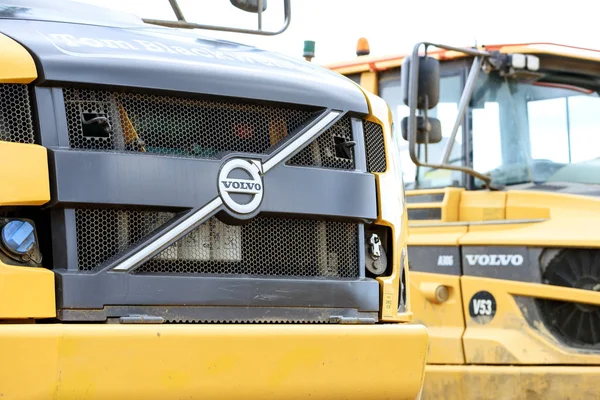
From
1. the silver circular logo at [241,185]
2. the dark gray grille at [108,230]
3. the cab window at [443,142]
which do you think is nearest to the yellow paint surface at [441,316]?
the cab window at [443,142]

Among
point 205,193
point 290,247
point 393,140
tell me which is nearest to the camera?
point 205,193

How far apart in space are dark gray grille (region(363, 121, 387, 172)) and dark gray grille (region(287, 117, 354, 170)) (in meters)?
0.11

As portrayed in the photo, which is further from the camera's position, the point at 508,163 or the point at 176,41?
the point at 508,163

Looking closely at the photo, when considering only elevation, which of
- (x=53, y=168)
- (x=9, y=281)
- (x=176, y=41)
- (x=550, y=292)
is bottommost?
(x=550, y=292)

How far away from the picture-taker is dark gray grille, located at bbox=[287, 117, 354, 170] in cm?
414

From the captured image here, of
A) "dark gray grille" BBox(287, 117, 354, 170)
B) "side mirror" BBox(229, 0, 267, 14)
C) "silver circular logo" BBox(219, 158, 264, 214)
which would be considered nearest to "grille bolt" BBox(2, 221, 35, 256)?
"silver circular logo" BBox(219, 158, 264, 214)

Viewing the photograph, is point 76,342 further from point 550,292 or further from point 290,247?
point 550,292

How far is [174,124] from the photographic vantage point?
3.86 meters

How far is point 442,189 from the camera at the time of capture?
709 centimetres

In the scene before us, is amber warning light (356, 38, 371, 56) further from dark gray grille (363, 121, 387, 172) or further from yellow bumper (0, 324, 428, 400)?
yellow bumper (0, 324, 428, 400)

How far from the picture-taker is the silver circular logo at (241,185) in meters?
3.80

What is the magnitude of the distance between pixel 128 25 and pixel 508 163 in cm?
324

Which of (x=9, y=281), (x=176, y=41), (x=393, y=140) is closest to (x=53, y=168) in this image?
(x=9, y=281)

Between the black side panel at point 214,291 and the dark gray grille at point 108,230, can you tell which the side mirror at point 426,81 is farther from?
the dark gray grille at point 108,230
